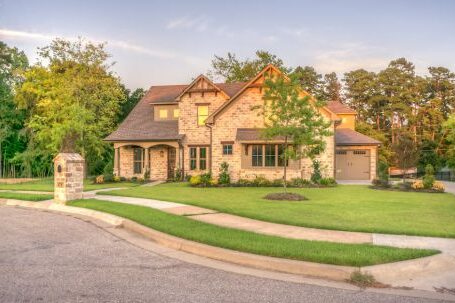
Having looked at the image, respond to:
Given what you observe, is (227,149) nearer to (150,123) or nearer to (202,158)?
(202,158)

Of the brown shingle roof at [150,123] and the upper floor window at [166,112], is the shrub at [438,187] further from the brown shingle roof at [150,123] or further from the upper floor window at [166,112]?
the upper floor window at [166,112]

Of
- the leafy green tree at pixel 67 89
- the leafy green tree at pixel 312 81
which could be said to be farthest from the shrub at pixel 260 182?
the leafy green tree at pixel 312 81

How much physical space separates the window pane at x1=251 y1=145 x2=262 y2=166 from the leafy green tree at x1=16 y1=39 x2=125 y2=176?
586 inches

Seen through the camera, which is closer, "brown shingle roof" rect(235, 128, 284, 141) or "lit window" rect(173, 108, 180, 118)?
"brown shingle roof" rect(235, 128, 284, 141)

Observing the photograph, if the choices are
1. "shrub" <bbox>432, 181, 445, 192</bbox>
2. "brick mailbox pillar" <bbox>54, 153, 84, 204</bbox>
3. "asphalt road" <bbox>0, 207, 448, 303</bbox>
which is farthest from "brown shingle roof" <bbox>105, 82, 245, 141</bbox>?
"asphalt road" <bbox>0, 207, 448, 303</bbox>

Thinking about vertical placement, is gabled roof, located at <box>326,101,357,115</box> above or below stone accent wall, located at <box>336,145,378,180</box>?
above

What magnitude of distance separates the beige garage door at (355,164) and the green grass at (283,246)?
2226 centimetres

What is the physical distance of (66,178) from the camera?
51.5 feet

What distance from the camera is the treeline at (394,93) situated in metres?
49.8

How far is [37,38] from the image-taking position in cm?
3975

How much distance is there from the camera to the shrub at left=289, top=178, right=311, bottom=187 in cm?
2453

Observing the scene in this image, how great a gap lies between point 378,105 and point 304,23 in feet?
139

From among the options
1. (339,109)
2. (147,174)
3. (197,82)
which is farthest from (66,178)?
(339,109)

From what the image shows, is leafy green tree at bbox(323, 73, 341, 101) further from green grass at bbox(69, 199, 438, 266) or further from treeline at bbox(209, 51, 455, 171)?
green grass at bbox(69, 199, 438, 266)
